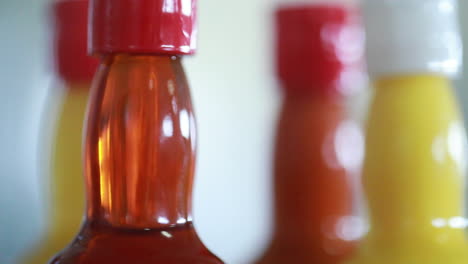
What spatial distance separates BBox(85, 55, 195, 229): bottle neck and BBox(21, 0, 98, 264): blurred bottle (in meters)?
0.09

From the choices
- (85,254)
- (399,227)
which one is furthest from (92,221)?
(399,227)

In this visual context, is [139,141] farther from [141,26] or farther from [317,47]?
[317,47]

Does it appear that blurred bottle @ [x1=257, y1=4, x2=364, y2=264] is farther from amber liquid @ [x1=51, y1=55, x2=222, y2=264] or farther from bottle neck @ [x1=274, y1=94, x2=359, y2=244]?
amber liquid @ [x1=51, y1=55, x2=222, y2=264]

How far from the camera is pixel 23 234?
1.51 ft

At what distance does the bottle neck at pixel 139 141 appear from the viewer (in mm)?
345

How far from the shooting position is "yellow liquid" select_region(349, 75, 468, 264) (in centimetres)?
41

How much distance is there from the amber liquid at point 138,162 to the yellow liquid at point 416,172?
14 centimetres

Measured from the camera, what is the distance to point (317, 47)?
0.51 m

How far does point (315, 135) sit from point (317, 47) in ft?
0.23

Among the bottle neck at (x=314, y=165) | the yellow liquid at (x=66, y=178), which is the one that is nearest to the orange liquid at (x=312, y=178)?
the bottle neck at (x=314, y=165)

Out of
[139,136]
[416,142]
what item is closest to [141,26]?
[139,136]

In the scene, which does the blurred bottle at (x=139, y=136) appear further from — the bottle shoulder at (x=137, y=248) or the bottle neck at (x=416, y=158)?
the bottle neck at (x=416, y=158)

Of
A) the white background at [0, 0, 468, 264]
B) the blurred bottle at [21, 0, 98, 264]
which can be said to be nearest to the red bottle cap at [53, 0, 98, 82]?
the blurred bottle at [21, 0, 98, 264]

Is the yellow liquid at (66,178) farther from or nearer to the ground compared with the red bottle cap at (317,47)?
nearer to the ground
